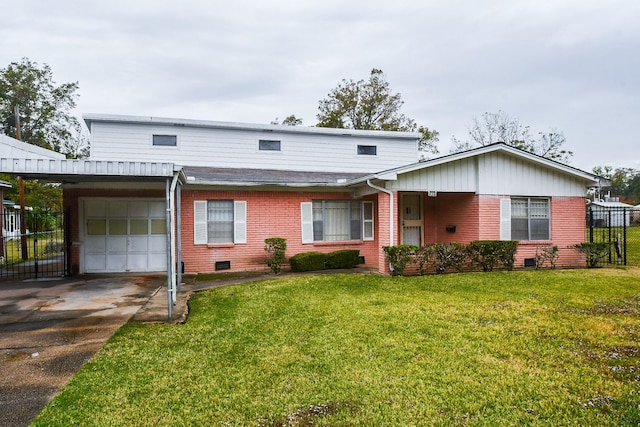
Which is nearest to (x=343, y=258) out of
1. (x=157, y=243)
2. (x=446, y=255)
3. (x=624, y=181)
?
(x=446, y=255)

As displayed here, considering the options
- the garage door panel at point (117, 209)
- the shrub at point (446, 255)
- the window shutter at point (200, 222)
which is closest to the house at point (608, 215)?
the shrub at point (446, 255)

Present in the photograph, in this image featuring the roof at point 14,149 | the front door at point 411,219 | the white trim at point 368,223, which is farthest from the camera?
the front door at point 411,219

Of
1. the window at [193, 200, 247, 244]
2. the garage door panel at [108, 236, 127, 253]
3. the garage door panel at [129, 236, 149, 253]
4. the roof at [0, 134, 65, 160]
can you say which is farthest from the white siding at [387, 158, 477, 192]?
the roof at [0, 134, 65, 160]

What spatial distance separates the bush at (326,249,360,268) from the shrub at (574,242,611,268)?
23.5 ft

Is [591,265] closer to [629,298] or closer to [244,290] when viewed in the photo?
[629,298]

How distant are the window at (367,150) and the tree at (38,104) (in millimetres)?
22153

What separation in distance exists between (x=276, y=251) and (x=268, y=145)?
509 centimetres

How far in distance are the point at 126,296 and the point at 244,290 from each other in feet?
8.39

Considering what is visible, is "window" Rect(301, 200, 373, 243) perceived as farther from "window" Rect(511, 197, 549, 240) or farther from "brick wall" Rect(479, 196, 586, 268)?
"window" Rect(511, 197, 549, 240)

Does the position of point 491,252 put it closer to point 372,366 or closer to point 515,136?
point 372,366

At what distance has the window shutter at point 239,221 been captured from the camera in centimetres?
1226

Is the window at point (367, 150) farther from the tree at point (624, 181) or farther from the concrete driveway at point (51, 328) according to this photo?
the tree at point (624, 181)

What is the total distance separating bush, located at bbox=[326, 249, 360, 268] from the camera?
40.3ft

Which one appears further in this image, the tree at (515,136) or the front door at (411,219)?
the tree at (515,136)
